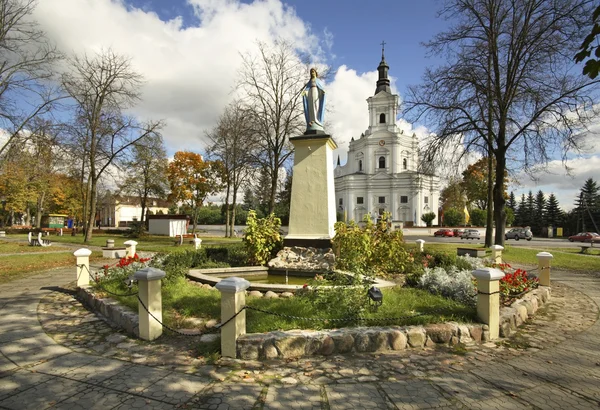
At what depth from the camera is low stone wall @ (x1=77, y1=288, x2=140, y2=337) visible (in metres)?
5.02

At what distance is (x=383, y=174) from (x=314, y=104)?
52828 millimetres

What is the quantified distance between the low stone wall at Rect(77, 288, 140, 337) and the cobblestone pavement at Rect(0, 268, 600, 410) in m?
0.19

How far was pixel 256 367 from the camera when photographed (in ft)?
12.5


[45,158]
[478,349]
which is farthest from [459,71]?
[45,158]

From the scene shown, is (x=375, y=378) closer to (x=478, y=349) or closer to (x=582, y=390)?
(x=478, y=349)

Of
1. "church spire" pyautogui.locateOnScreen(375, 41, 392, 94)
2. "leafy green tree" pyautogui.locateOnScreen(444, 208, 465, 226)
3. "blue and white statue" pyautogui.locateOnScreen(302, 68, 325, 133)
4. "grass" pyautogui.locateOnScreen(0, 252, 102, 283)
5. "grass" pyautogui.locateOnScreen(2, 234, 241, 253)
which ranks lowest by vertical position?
"grass" pyautogui.locateOnScreen(0, 252, 102, 283)

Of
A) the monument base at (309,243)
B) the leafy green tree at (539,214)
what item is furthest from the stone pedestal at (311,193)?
the leafy green tree at (539,214)

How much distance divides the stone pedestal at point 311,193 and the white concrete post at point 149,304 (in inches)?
202

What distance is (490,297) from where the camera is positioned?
185 inches

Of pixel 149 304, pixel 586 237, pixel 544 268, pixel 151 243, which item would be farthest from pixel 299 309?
pixel 586 237

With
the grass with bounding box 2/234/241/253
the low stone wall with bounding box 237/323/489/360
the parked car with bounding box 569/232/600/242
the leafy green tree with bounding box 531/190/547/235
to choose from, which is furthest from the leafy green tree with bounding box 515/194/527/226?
the low stone wall with bounding box 237/323/489/360

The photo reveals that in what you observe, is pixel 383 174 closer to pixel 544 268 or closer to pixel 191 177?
pixel 191 177

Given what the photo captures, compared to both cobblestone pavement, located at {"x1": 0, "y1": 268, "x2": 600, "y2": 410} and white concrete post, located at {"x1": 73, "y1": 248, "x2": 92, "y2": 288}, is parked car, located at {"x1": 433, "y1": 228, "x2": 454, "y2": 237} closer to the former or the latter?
cobblestone pavement, located at {"x1": 0, "y1": 268, "x2": 600, "y2": 410}

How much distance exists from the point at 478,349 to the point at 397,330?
3.80ft
